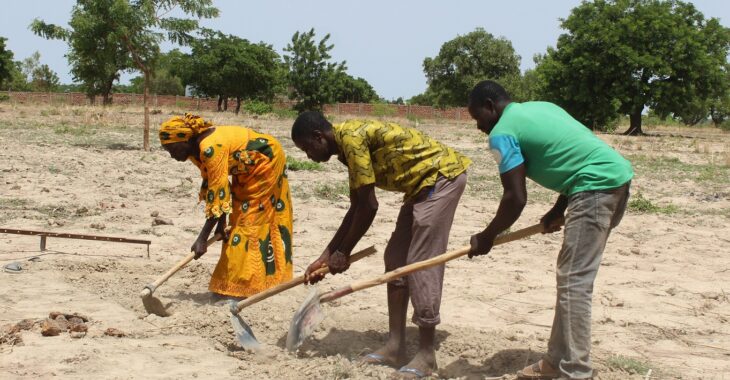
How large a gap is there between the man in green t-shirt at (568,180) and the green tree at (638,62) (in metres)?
27.0

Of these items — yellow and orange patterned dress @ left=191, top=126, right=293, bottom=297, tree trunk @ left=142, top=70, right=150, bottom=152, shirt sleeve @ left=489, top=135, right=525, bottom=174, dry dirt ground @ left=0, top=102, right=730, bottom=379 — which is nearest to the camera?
shirt sleeve @ left=489, top=135, right=525, bottom=174

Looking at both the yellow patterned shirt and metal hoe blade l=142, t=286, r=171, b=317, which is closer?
the yellow patterned shirt

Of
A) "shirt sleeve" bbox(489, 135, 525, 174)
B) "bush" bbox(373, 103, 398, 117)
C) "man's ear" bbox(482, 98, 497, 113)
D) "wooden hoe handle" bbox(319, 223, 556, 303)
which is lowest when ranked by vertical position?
"wooden hoe handle" bbox(319, 223, 556, 303)

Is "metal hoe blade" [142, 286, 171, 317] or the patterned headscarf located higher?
the patterned headscarf

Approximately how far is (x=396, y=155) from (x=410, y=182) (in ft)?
0.50

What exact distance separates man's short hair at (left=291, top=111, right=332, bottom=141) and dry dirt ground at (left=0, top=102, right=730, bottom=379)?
1.22 meters

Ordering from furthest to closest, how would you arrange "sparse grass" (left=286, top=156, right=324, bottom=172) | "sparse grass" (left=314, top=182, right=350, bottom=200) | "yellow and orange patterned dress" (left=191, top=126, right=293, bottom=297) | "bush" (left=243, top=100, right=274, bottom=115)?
"bush" (left=243, top=100, right=274, bottom=115) < "sparse grass" (left=286, top=156, right=324, bottom=172) < "sparse grass" (left=314, top=182, right=350, bottom=200) < "yellow and orange patterned dress" (left=191, top=126, right=293, bottom=297)

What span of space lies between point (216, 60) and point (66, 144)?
3018 cm

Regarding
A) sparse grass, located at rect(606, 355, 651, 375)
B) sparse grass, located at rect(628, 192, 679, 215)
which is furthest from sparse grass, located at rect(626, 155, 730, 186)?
sparse grass, located at rect(606, 355, 651, 375)

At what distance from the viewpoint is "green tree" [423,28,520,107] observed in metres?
57.8

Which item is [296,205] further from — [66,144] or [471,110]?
[66,144]

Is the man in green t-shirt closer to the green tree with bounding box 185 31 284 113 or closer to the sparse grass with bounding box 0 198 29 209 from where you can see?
the sparse grass with bounding box 0 198 29 209

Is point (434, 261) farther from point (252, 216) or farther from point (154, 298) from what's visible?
point (154, 298)

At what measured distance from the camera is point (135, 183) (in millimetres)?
10469
